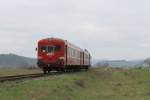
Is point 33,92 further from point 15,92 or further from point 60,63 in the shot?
point 60,63

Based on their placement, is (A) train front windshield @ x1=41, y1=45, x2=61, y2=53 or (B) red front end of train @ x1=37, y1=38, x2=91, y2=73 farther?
(A) train front windshield @ x1=41, y1=45, x2=61, y2=53

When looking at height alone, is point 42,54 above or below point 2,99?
above

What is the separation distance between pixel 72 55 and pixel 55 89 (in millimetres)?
24666

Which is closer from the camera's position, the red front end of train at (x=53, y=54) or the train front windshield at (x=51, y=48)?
the red front end of train at (x=53, y=54)

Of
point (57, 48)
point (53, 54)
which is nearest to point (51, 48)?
point (57, 48)

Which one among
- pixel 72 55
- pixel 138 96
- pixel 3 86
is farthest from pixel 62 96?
pixel 72 55

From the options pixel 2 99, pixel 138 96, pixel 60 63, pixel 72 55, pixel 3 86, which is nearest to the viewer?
pixel 2 99

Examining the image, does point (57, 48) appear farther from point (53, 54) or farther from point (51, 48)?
point (53, 54)

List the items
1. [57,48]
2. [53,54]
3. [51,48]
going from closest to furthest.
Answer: [53,54]
[57,48]
[51,48]

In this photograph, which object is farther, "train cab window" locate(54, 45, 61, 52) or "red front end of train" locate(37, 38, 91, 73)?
"train cab window" locate(54, 45, 61, 52)

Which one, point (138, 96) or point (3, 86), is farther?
point (138, 96)

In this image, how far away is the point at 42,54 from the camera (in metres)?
45.3

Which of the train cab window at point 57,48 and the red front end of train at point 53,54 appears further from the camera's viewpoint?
the train cab window at point 57,48

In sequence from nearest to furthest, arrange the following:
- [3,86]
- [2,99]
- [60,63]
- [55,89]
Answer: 1. [2,99]
2. [3,86]
3. [55,89]
4. [60,63]
